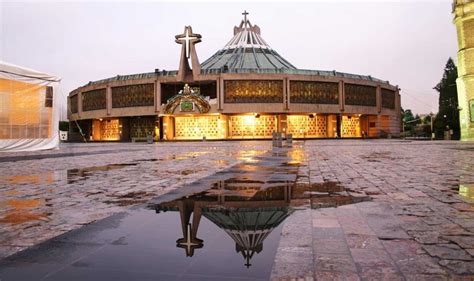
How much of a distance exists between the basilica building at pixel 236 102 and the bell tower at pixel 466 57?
21.0m

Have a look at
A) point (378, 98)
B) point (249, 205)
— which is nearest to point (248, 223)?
point (249, 205)

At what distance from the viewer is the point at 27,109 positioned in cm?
2136

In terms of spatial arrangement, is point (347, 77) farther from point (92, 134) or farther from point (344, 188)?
point (344, 188)

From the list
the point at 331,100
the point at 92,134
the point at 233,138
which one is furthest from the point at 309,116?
the point at 92,134

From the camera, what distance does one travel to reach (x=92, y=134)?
66812 mm

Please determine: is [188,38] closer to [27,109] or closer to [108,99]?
[108,99]

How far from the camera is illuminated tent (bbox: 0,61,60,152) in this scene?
20.1 meters

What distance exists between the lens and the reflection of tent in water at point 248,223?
343cm

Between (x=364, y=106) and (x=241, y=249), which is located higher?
(x=364, y=106)

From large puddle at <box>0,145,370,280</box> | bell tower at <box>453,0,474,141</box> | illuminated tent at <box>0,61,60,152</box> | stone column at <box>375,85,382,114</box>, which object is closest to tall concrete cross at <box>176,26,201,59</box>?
stone column at <box>375,85,382,114</box>

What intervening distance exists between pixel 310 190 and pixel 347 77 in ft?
179

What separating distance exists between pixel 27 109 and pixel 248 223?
21.3m

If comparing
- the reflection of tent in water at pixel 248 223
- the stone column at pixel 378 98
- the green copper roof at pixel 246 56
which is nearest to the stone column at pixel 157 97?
the green copper roof at pixel 246 56

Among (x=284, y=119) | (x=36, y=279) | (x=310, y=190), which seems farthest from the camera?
(x=284, y=119)
